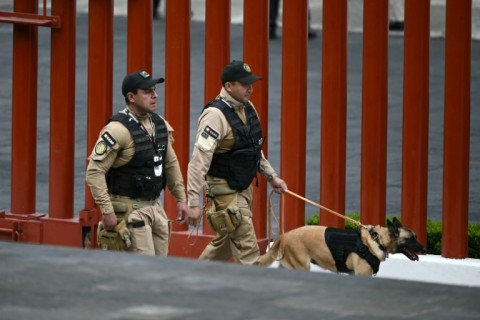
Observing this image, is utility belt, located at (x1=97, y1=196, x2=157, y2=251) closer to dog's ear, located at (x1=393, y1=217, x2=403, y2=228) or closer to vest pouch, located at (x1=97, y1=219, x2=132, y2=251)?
vest pouch, located at (x1=97, y1=219, x2=132, y2=251)

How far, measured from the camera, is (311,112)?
20.3 m

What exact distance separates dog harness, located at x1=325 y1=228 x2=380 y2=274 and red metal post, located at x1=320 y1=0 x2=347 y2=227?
1325 millimetres

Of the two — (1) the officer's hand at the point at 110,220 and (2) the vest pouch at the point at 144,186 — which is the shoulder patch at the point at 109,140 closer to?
(2) the vest pouch at the point at 144,186

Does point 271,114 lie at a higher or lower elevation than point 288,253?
higher

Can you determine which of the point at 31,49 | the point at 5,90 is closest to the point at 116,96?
the point at 5,90

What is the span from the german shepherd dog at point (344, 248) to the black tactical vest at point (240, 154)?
578mm

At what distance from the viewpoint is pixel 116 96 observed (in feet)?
68.8

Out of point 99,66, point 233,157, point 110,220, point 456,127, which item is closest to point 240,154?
point 233,157

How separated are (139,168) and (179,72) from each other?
228 cm

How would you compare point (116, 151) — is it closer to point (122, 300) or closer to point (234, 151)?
point (234, 151)

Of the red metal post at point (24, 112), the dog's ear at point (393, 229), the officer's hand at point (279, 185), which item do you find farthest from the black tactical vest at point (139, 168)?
the red metal post at point (24, 112)

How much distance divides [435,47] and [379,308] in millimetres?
19385

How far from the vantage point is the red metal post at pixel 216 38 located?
11898mm

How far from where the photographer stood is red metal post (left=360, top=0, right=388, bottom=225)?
11438mm
